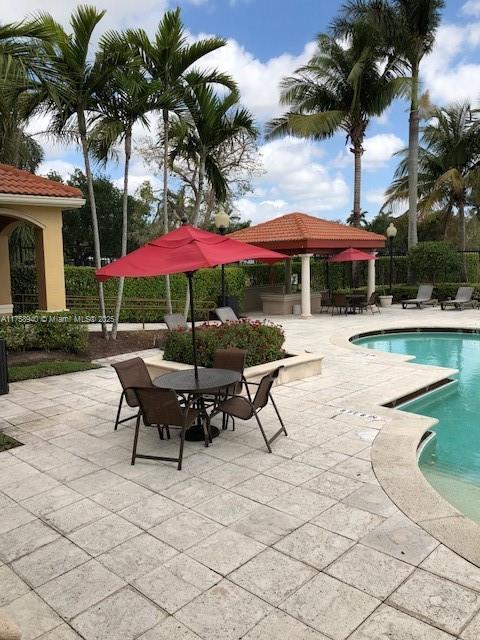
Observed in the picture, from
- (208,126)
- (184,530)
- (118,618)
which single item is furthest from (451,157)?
(118,618)

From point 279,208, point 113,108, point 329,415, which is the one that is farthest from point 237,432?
point 279,208

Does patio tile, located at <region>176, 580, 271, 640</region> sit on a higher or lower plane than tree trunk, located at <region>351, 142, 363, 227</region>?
lower

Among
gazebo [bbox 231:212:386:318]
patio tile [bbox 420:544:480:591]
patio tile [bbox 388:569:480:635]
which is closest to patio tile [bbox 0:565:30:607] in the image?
patio tile [bbox 388:569:480:635]

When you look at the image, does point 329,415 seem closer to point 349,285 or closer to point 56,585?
point 56,585

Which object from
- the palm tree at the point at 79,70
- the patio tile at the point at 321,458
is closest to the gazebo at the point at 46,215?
the palm tree at the point at 79,70

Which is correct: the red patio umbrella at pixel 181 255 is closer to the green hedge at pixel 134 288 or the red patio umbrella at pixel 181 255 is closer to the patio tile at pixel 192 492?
the patio tile at pixel 192 492

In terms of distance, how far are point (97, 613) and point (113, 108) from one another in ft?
34.9

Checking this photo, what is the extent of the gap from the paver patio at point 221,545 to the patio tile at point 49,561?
0.01 metres

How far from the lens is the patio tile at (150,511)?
395cm

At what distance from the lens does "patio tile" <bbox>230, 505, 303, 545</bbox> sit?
3693mm

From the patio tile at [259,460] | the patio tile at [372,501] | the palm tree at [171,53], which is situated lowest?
the patio tile at [372,501]

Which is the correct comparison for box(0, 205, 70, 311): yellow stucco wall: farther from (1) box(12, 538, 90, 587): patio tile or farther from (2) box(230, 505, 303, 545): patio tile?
(2) box(230, 505, 303, 545): patio tile

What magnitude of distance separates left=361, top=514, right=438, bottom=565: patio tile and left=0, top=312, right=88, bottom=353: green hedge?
8.82m

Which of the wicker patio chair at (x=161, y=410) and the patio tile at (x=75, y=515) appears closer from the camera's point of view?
the patio tile at (x=75, y=515)
